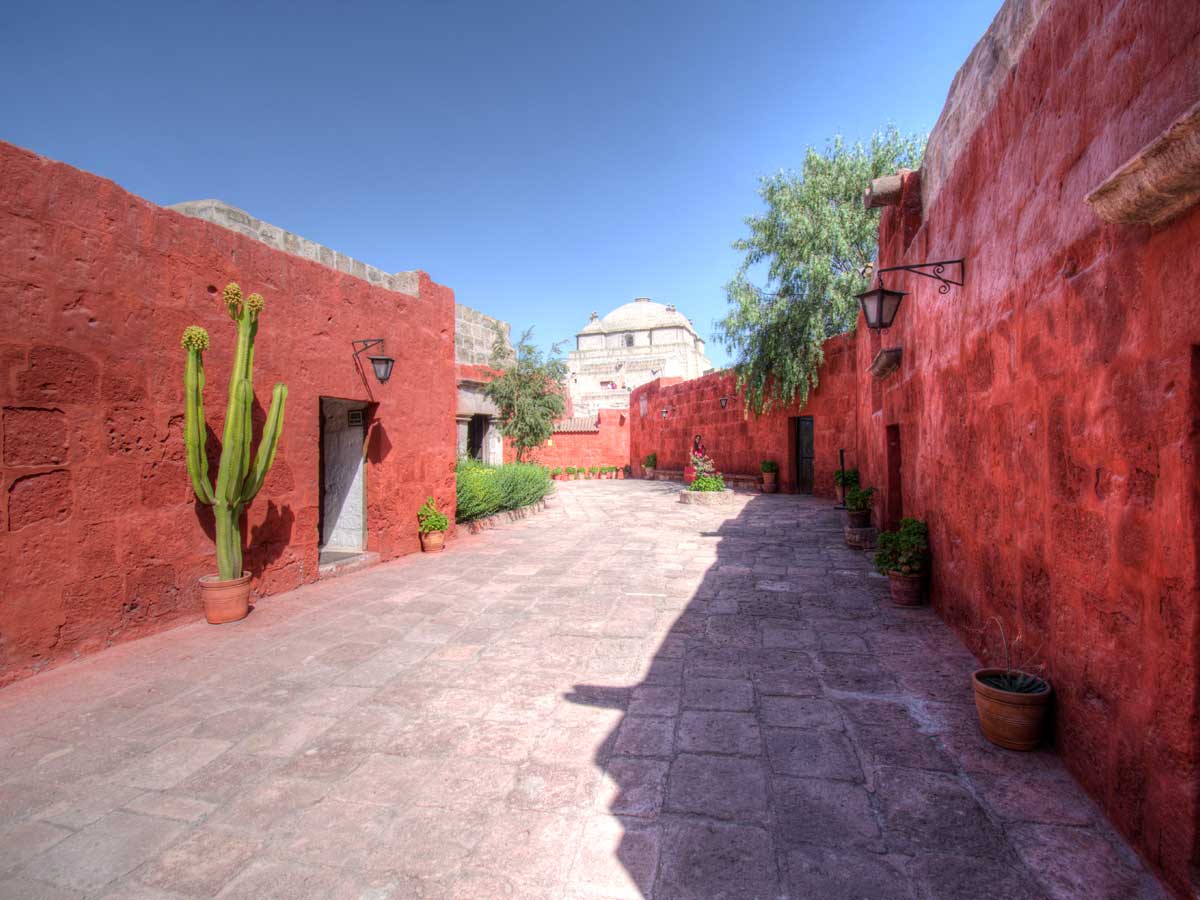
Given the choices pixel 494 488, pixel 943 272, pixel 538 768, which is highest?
pixel 943 272

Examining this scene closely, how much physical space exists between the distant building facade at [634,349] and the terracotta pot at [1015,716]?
2961cm

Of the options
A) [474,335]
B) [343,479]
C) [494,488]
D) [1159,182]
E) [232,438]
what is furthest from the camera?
[474,335]

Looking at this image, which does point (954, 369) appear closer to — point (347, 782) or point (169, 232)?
point (347, 782)

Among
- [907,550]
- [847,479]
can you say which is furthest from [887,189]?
[847,479]

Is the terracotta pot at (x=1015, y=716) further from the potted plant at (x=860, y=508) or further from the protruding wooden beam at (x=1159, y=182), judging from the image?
the potted plant at (x=860, y=508)

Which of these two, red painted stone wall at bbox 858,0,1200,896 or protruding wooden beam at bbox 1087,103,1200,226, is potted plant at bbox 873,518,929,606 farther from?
protruding wooden beam at bbox 1087,103,1200,226

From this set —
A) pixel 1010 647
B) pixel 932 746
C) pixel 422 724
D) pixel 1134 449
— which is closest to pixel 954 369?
pixel 1010 647

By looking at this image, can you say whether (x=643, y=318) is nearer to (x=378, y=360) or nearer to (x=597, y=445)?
(x=597, y=445)

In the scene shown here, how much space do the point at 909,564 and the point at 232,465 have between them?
17.7 ft

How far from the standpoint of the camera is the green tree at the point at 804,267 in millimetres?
13094

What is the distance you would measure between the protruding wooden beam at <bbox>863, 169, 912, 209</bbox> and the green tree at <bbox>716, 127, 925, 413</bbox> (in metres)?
6.74

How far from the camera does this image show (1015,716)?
2.52 metres

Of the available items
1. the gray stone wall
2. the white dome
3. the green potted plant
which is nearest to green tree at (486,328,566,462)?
the gray stone wall

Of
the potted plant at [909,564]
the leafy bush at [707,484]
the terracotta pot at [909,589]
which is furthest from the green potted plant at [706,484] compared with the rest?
the terracotta pot at [909,589]
